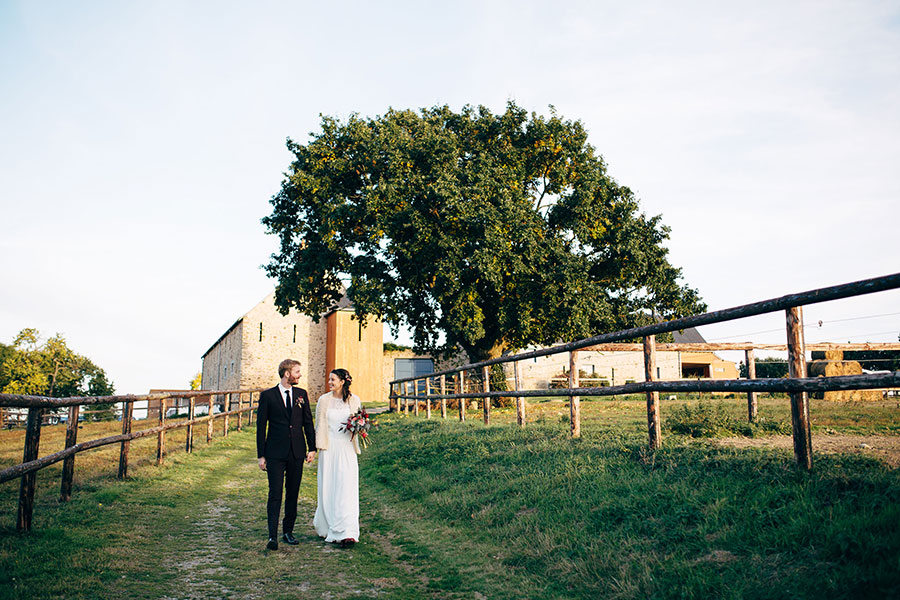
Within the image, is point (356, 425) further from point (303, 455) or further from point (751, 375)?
point (751, 375)

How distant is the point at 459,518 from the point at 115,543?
343 centimetres

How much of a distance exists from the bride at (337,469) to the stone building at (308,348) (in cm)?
2582

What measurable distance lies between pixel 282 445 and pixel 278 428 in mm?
187

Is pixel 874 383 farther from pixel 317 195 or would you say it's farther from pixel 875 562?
pixel 317 195

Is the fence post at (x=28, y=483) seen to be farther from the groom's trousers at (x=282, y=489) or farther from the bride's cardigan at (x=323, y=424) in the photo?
the bride's cardigan at (x=323, y=424)

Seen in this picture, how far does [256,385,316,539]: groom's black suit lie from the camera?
19.3 ft

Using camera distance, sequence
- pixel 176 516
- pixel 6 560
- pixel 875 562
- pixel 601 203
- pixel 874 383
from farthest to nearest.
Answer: pixel 601 203, pixel 176 516, pixel 6 560, pixel 874 383, pixel 875 562

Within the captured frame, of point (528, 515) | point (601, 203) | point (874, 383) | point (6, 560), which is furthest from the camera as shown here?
point (601, 203)

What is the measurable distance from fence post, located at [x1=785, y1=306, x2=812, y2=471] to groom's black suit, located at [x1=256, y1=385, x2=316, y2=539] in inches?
182

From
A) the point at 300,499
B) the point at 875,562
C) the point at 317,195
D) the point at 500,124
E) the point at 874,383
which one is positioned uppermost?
the point at 500,124

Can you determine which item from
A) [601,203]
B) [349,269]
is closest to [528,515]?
[349,269]

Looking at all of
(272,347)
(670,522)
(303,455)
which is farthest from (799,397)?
(272,347)

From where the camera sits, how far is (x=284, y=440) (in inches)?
237

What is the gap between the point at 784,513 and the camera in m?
3.62
